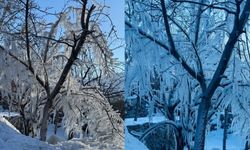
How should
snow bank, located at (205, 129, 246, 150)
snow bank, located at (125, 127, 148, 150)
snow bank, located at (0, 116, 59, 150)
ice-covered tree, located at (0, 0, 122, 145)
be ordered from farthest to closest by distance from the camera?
ice-covered tree, located at (0, 0, 122, 145)
snow bank, located at (0, 116, 59, 150)
snow bank, located at (125, 127, 148, 150)
snow bank, located at (205, 129, 246, 150)

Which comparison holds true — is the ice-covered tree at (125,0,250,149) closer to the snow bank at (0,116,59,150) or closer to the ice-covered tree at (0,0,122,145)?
the snow bank at (0,116,59,150)

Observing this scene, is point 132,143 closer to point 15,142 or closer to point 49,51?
point 15,142

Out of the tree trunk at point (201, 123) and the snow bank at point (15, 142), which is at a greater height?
the tree trunk at point (201, 123)

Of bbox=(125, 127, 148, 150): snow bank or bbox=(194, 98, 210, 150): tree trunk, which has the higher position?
bbox=(194, 98, 210, 150): tree trunk

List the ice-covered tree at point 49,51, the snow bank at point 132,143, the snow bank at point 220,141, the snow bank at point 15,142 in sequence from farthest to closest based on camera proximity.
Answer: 1. the ice-covered tree at point 49,51
2. the snow bank at point 15,142
3. the snow bank at point 132,143
4. the snow bank at point 220,141

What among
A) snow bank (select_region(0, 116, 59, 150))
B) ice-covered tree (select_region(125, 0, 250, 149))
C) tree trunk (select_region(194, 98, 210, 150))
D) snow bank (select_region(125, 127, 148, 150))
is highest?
ice-covered tree (select_region(125, 0, 250, 149))

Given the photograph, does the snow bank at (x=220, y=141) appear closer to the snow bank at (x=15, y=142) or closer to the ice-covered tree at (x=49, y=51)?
the snow bank at (x=15, y=142)

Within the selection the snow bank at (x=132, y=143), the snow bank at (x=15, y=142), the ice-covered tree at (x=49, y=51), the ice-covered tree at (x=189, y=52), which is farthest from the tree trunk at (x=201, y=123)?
the ice-covered tree at (x=49, y=51)

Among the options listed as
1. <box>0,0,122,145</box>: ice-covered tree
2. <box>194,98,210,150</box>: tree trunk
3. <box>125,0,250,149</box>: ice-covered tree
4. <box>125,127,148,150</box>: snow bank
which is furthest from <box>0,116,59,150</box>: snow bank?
<box>0,0,122,145</box>: ice-covered tree

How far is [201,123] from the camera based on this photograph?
6.78 feet

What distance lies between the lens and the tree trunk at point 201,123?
2055mm

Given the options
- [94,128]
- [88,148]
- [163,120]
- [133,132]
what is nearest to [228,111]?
[163,120]

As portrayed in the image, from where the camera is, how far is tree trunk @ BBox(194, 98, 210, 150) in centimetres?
205

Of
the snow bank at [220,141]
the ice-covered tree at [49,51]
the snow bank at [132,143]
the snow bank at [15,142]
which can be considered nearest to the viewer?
the snow bank at [220,141]
